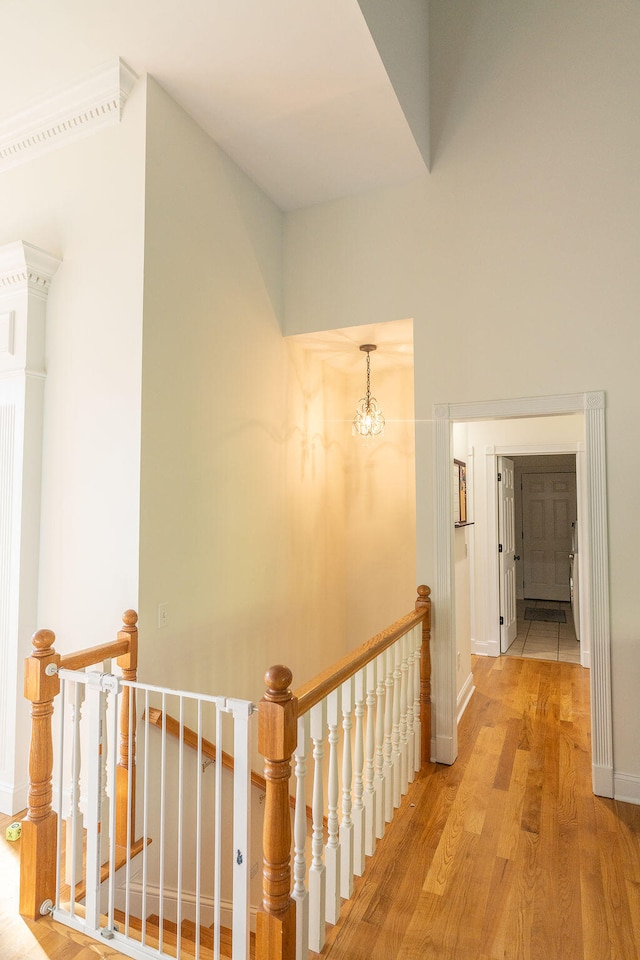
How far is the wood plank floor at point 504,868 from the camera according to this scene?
197 centimetres

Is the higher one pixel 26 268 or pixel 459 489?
pixel 26 268

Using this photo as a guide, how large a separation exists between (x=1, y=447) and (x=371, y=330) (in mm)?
2443

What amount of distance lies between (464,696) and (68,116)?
15.1ft

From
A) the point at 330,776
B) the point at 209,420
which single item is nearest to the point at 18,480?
the point at 209,420

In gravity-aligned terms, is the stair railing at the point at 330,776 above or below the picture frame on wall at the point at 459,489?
below

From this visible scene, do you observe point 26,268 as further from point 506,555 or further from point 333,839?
point 506,555

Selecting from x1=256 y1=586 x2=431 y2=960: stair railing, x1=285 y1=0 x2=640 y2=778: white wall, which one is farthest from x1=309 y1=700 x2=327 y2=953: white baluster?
x1=285 y1=0 x2=640 y2=778: white wall

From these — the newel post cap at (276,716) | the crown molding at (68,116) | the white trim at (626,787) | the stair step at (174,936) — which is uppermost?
the crown molding at (68,116)

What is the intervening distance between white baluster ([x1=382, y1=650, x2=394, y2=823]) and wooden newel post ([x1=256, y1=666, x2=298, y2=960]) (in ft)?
3.25

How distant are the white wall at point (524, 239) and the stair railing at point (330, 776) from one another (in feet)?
3.00

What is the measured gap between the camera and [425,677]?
3.35 m

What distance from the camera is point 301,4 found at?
2.35 meters

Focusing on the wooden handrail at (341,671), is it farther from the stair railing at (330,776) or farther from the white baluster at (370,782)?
the white baluster at (370,782)


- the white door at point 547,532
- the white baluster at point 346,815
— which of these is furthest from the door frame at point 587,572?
the white door at point 547,532
